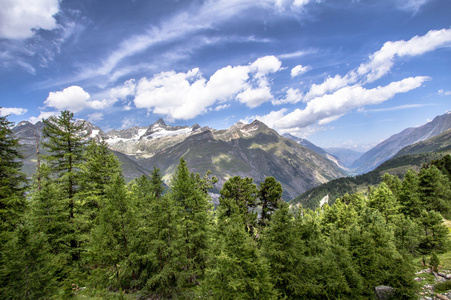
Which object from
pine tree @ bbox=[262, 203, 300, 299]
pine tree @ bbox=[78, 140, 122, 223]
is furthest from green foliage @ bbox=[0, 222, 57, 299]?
pine tree @ bbox=[262, 203, 300, 299]

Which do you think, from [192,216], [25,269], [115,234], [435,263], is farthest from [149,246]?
[435,263]

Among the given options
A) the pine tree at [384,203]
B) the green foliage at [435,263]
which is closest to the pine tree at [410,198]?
the pine tree at [384,203]

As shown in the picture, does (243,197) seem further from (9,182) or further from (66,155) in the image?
(9,182)

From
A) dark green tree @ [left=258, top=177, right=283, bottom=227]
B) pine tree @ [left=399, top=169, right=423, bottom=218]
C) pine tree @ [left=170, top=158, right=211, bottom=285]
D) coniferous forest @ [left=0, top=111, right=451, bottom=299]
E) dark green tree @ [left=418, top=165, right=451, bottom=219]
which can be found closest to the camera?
coniferous forest @ [left=0, top=111, right=451, bottom=299]

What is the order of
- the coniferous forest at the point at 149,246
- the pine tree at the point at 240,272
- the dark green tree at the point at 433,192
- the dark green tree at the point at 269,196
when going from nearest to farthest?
the pine tree at the point at 240,272 < the coniferous forest at the point at 149,246 < the dark green tree at the point at 269,196 < the dark green tree at the point at 433,192

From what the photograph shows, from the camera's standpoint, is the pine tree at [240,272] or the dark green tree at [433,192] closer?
the pine tree at [240,272]

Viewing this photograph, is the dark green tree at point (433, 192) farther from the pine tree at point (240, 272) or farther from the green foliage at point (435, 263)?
the pine tree at point (240, 272)

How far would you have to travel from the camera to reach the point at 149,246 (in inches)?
864

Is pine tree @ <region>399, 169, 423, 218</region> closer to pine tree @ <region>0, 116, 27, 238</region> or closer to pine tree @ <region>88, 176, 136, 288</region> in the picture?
pine tree @ <region>88, 176, 136, 288</region>

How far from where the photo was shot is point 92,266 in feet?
81.4

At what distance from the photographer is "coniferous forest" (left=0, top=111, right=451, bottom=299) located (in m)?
16.7

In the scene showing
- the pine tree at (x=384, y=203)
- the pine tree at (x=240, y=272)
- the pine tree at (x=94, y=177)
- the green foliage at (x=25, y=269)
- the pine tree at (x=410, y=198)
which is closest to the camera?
the green foliage at (x=25, y=269)

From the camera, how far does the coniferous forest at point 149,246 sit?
16734 mm

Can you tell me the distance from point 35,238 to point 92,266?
1135 centimetres
